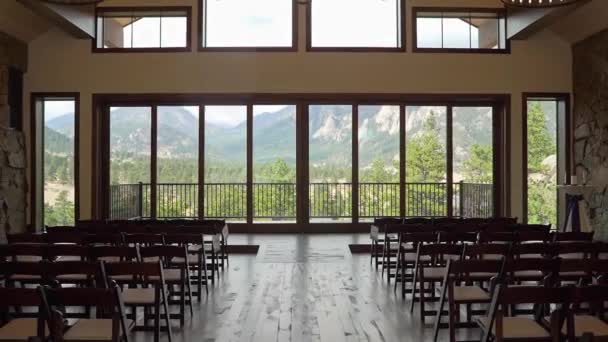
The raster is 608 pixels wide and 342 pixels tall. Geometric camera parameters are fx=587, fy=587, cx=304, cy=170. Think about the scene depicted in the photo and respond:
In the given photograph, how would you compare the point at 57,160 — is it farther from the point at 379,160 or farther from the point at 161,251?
the point at 161,251

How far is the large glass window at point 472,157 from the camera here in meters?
11.2

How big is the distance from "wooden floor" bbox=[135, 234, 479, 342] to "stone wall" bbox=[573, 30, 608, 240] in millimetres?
4488

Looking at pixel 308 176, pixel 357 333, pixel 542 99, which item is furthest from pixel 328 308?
pixel 542 99

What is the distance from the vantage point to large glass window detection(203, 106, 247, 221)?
1116cm

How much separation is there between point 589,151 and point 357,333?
7492mm

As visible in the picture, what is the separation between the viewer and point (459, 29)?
11078mm

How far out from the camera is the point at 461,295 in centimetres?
413

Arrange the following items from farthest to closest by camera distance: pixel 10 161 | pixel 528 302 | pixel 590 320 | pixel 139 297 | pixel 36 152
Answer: pixel 36 152, pixel 10 161, pixel 139 297, pixel 590 320, pixel 528 302

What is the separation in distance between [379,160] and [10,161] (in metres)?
6.52

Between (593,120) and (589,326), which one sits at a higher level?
(593,120)

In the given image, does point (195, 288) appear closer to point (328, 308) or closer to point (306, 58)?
point (328, 308)

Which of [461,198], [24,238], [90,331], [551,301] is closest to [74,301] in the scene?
[90,331]

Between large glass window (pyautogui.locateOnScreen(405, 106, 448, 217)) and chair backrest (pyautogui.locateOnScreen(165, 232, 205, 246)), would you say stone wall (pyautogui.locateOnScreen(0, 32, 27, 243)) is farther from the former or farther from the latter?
large glass window (pyautogui.locateOnScreen(405, 106, 448, 217))

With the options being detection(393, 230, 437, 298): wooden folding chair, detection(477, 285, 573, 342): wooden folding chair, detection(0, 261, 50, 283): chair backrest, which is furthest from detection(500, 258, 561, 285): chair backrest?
detection(0, 261, 50, 283): chair backrest
